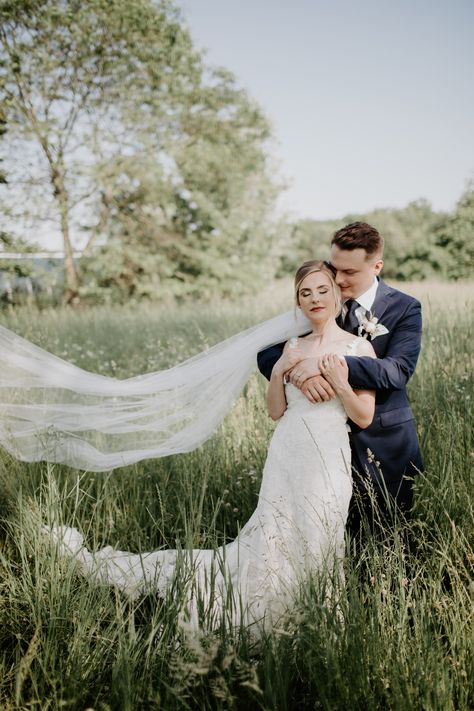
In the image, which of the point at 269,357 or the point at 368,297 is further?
the point at 269,357

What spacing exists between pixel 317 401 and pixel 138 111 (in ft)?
55.7

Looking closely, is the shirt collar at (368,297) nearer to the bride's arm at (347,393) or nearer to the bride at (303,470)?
the bride at (303,470)

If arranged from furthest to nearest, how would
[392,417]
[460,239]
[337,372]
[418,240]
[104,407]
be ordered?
[418,240] → [460,239] → [104,407] → [392,417] → [337,372]

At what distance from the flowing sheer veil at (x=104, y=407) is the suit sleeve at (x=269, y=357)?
26 cm

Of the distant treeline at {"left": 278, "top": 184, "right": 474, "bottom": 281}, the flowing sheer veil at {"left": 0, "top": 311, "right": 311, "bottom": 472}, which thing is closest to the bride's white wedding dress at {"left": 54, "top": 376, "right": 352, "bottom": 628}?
the flowing sheer veil at {"left": 0, "top": 311, "right": 311, "bottom": 472}

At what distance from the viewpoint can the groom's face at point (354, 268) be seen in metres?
2.63

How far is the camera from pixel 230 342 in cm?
356

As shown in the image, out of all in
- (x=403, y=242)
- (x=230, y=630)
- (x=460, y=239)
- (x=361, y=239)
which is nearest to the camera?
(x=230, y=630)

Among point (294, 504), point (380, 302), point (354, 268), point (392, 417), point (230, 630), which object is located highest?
point (354, 268)

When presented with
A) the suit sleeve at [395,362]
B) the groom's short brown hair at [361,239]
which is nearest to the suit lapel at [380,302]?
the suit sleeve at [395,362]

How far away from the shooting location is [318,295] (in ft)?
8.48

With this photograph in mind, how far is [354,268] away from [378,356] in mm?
493

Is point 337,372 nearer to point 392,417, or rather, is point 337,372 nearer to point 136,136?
point 392,417

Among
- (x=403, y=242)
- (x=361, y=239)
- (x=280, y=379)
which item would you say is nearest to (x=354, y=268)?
(x=361, y=239)
